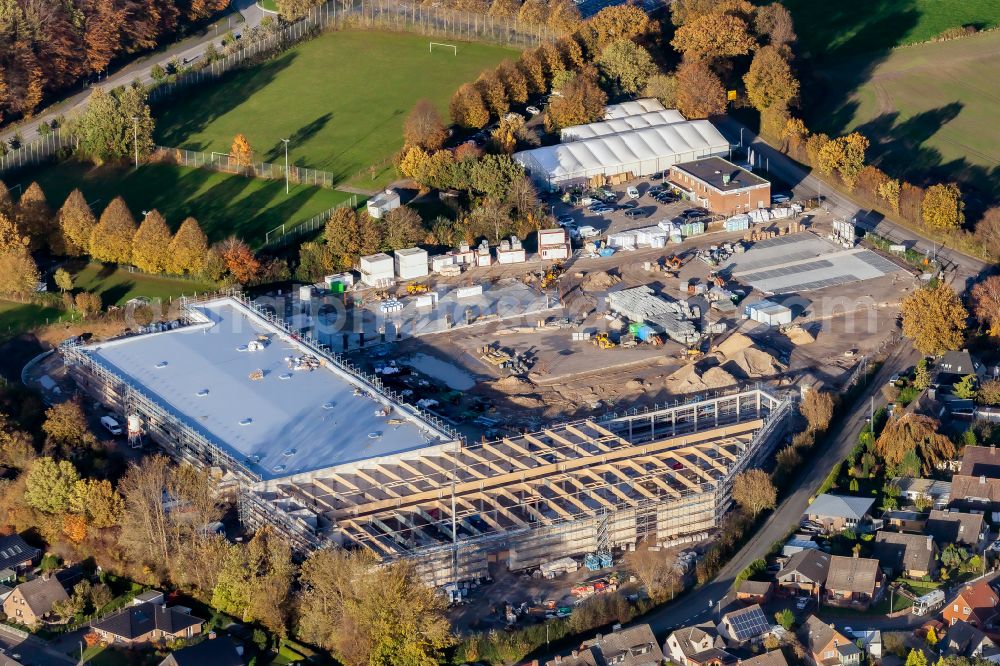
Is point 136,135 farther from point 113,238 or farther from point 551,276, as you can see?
point 551,276

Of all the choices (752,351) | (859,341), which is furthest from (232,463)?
(859,341)

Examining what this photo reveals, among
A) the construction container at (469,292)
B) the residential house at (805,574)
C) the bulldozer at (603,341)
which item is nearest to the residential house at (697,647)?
the residential house at (805,574)

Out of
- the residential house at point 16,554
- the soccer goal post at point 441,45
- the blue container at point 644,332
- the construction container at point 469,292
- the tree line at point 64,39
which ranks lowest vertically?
the residential house at point 16,554

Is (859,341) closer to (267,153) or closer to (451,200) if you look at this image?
(451,200)

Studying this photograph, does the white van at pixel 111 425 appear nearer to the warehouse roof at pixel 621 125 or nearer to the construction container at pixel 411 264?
the construction container at pixel 411 264

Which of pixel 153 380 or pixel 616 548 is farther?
pixel 153 380
